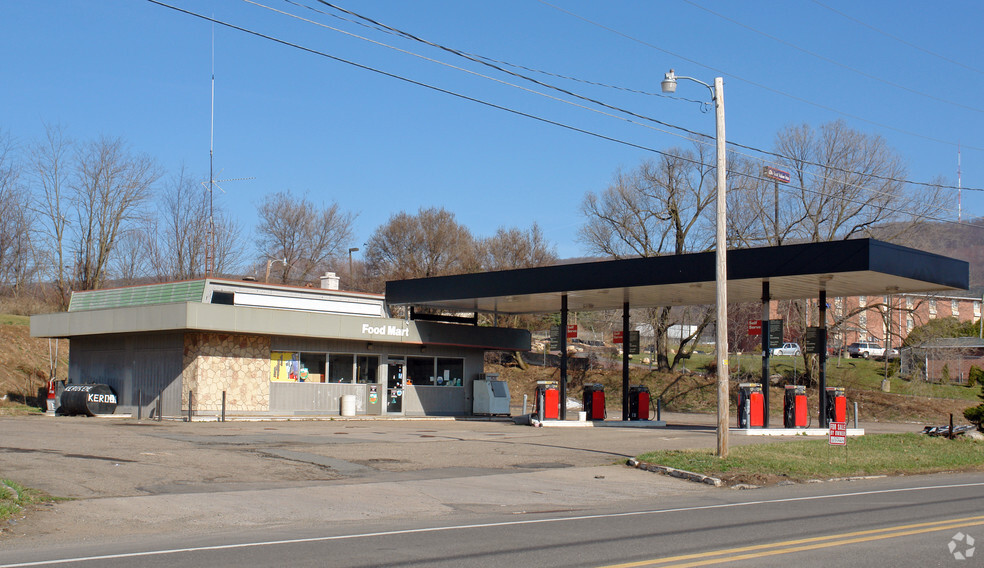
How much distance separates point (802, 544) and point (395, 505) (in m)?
6.26

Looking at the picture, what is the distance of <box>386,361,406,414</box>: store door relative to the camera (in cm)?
3444

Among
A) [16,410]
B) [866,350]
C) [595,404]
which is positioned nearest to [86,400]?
[16,410]

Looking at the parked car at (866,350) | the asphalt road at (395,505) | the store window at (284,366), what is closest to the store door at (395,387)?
the store window at (284,366)

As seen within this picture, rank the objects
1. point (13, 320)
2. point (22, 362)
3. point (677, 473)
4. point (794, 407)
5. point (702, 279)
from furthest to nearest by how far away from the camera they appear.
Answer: point (13, 320)
point (22, 362)
point (794, 407)
point (702, 279)
point (677, 473)

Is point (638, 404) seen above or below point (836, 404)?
below

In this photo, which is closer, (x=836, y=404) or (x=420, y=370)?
(x=836, y=404)

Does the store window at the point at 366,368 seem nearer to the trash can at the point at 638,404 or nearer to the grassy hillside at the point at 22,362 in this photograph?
the trash can at the point at 638,404

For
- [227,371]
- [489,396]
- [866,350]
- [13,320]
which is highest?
[13,320]

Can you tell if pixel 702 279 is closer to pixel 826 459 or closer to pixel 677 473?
pixel 826 459

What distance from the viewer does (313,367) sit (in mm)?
32281

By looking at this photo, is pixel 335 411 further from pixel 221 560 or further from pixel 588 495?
pixel 221 560

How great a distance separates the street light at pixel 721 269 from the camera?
60.7 ft

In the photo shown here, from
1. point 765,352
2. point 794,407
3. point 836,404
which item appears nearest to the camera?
point 765,352

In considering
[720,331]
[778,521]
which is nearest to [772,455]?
[720,331]
